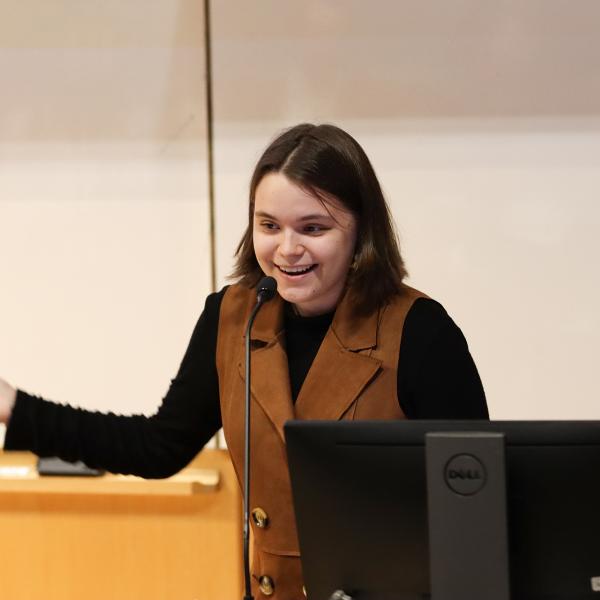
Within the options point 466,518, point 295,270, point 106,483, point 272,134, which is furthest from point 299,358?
point 106,483

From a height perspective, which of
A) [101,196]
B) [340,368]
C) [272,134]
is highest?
[272,134]

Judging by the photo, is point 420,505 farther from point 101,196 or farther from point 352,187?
point 101,196

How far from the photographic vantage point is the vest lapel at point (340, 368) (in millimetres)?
1742

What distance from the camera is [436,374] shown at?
5.61 ft

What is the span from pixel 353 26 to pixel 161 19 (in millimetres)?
507

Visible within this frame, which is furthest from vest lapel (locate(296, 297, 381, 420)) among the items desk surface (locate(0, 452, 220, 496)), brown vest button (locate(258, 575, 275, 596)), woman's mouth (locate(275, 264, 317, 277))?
desk surface (locate(0, 452, 220, 496))

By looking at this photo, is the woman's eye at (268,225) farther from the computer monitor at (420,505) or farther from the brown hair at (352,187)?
the computer monitor at (420,505)

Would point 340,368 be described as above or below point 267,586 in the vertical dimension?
above

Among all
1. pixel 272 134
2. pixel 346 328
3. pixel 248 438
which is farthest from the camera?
pixel 272 134

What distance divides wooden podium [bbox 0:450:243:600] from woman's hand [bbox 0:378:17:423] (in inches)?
41.3

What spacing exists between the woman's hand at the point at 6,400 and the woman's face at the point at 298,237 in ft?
1.60

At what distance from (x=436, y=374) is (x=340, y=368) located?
165 millimetres

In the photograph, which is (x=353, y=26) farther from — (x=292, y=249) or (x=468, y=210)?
(x=292, y=249)

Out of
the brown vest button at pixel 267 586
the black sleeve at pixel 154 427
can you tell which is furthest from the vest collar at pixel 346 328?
the brown vest button at pixel 267 586
